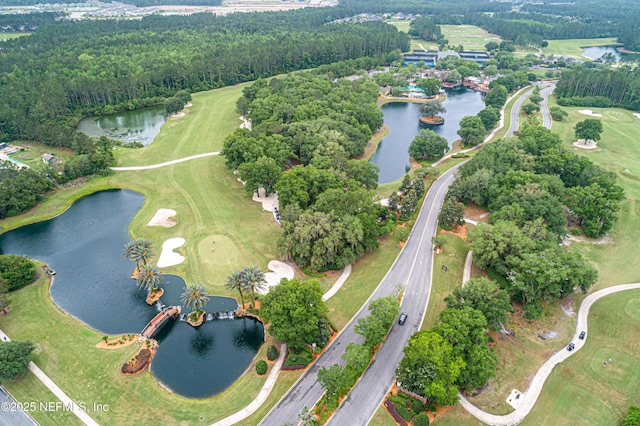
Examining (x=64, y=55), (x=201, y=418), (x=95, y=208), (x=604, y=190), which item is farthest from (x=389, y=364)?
(x=64, y=55)

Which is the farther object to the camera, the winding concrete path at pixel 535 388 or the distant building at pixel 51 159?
the distant building at pixel 51 159

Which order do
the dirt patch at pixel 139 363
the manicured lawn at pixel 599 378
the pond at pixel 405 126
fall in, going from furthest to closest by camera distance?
the pond at pixel 405 126
the dirt patch at pixel 139 363
the manicured lawn at pixel 599 378

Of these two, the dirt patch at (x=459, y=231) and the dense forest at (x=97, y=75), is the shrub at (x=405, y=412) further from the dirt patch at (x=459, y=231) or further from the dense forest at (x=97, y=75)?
the dense forest at (x=97, y=75)

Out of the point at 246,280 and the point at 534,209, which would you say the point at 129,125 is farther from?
the point at 534,209

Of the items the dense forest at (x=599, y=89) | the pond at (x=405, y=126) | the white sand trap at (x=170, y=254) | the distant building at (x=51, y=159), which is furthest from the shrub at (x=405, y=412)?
the dense forest at (x=599, y=89)

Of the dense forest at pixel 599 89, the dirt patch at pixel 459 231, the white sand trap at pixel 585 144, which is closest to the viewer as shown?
the dirt patch at pixel 459 231

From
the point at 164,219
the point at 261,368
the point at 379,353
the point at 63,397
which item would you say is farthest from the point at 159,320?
the point at 379,353

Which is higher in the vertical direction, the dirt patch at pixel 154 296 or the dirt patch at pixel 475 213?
the dirt patch at pixel 475 213
